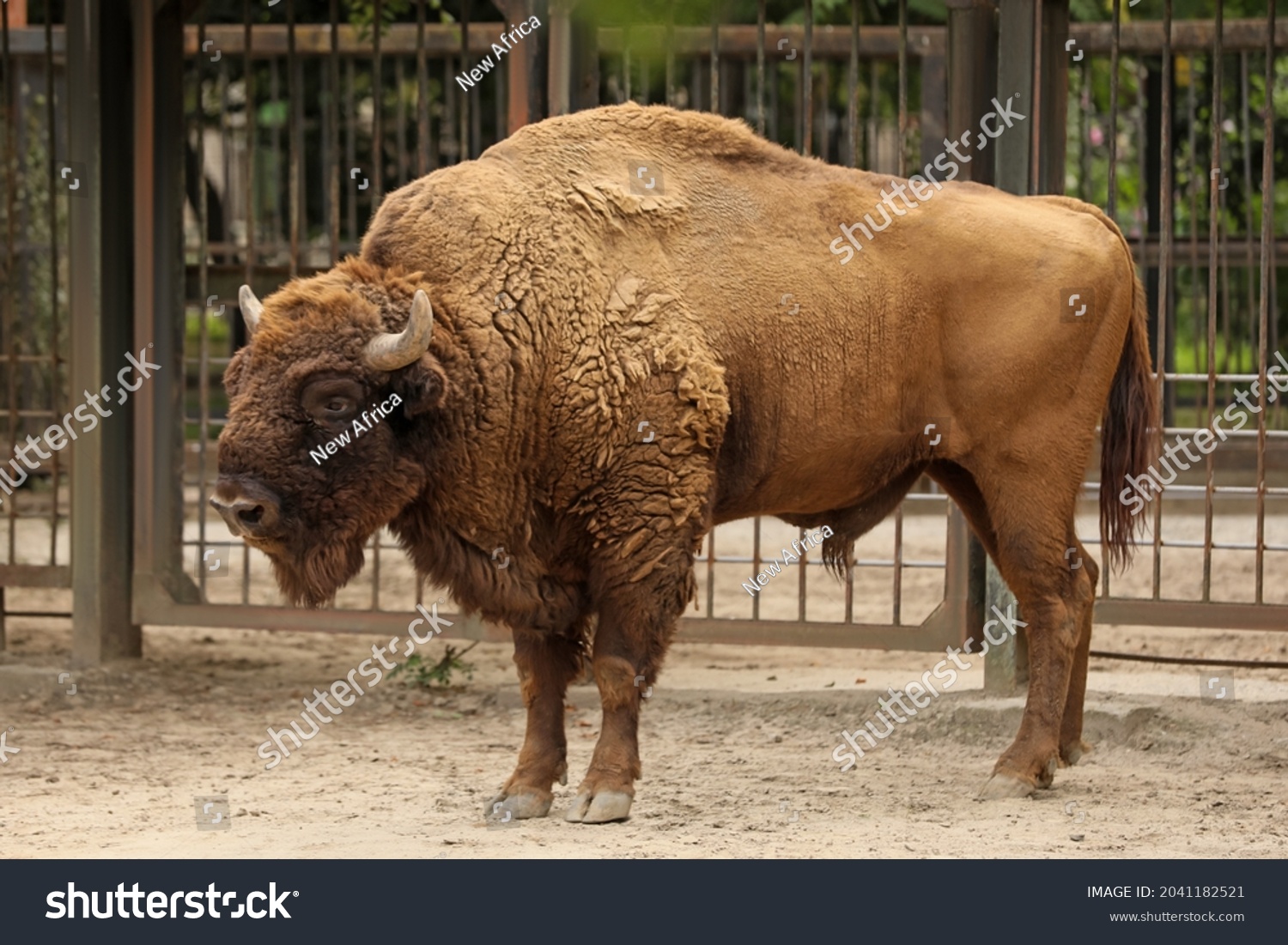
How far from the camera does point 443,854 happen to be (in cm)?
461

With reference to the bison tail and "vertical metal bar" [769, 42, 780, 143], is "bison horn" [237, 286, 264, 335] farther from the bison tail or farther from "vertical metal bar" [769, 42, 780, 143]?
the bison tail

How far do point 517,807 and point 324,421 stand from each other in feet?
4.32

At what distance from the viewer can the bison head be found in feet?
15.4

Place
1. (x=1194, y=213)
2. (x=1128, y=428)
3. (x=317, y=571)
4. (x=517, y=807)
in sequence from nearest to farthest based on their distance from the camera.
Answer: (x=317, y=571)
(x=517, y=807)
(x=1128, y=428)
(x=1194, y=213)

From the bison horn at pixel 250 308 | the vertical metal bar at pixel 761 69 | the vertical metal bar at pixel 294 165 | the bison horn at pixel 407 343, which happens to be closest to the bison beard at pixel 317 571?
the bison horn at pixel 407 343

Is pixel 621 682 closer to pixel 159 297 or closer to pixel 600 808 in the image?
pixel 600 808

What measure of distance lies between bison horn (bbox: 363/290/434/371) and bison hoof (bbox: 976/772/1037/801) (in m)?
2.33

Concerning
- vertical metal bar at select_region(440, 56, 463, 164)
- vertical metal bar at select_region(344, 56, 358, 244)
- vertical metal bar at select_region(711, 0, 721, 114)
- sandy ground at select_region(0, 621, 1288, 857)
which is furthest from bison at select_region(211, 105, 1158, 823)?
vertical metal bar at select_region(440, 56, 463, 164)

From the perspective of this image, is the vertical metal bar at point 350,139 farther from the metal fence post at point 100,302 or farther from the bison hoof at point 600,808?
the bison hoof at point 600,808

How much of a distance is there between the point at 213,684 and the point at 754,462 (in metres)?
3.23

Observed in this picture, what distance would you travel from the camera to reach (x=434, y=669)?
748 centimetres

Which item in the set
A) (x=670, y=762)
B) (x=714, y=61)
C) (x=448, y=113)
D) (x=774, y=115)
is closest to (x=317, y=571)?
(x=670, y=762)

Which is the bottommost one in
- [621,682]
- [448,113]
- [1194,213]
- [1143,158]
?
[621,682]

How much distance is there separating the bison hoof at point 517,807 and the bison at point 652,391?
0.06 ft
